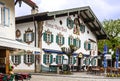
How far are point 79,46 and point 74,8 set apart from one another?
19.9 feet

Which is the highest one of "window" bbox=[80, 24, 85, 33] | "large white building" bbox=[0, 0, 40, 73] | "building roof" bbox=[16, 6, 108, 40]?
"building roof" bbox=[16, 6, 108, 40]

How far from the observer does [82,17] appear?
4066cm

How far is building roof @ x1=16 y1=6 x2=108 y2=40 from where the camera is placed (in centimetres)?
3256

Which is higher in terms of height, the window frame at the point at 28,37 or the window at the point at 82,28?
the window at the point at 82,28

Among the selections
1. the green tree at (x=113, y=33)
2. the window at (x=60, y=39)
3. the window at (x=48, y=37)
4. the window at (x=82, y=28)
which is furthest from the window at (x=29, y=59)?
the green tree at (x=113, y=33)

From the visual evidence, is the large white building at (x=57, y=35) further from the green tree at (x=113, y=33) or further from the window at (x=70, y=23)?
the green tree at (x=113, y=33)

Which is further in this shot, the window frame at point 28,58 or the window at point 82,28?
the window at point 82,28

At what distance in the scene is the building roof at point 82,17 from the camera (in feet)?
107

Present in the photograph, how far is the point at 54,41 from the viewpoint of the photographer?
34969 mm

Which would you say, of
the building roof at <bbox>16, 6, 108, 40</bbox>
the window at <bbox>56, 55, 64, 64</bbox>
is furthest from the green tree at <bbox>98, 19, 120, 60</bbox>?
the window at <bbox>56, 55, 64, 64</bbox>

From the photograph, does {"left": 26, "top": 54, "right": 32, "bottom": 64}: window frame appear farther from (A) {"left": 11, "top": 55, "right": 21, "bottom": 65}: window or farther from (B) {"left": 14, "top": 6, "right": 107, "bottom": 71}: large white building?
(A) {"left": 11, "top": 55, "right": 21, "bottom": 65}: window

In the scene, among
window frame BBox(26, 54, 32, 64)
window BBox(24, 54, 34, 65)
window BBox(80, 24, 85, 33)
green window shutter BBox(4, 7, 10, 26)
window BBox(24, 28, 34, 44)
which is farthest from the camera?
window BBox(80, 24, 85, 33)

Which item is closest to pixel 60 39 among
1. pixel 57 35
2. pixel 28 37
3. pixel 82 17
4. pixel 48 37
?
pixel 57 35

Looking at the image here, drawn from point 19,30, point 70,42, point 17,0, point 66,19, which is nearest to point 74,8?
point 66,19
